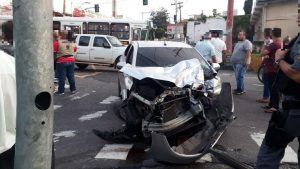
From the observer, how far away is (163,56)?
8.45m

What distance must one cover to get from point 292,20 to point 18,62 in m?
30.4

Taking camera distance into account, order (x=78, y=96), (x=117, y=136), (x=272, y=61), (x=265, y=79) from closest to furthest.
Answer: (x=117, y=136), (x=272, y=61), (x=265, y=79), (x=78, y=96)

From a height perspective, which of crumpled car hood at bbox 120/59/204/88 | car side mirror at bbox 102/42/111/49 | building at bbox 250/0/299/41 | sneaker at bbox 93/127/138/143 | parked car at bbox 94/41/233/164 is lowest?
sneaker at bbox 93/127/138/143

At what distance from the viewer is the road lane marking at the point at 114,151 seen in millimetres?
5772

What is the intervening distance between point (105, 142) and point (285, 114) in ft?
12.1

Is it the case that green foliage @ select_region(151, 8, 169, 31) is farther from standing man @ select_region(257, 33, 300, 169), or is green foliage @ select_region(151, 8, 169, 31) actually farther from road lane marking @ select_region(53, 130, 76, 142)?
standing man @ select_region(257, 33, 300, 169)

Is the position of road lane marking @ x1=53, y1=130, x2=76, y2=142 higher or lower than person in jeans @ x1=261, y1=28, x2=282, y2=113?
lower

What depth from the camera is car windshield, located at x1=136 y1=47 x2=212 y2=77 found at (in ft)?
27.1

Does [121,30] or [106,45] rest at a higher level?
[121,30]

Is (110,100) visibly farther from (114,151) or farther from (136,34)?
(136,34)

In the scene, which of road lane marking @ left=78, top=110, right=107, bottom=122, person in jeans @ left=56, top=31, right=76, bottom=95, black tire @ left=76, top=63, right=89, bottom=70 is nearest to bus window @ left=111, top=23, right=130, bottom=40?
black tire @ left=76, top=63, right=89, bottom=70

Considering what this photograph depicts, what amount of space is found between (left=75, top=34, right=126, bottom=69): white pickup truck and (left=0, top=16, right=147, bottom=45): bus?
4.89 metres

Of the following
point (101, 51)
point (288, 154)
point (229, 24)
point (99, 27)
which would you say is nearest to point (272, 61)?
point (288, 154)

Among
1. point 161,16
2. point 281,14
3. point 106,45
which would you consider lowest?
point 106,45
